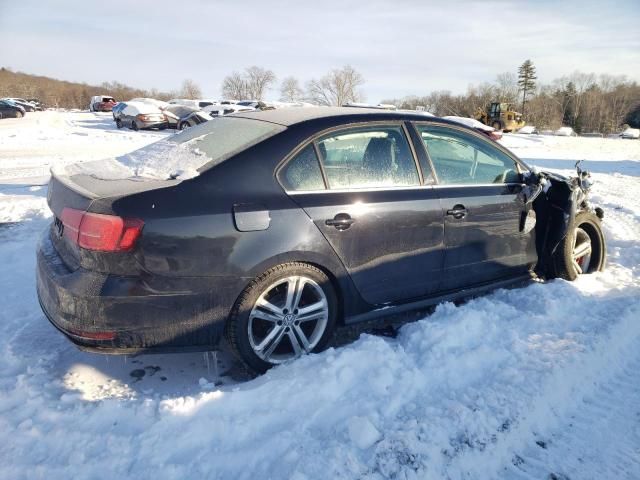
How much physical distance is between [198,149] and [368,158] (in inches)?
45.9

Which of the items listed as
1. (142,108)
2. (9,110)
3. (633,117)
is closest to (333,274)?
(142,108)

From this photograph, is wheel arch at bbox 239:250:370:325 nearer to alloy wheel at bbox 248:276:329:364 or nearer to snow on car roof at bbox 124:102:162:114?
alloy wheel at bbox 248:276:329:364

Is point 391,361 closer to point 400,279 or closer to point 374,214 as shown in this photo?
point 400,279

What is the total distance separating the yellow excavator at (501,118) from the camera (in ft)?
131

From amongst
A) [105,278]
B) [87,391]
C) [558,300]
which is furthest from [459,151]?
[87,391]

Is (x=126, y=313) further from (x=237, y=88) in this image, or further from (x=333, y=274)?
(x=237, y=88)

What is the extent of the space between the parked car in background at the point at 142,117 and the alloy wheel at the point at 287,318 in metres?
24.2

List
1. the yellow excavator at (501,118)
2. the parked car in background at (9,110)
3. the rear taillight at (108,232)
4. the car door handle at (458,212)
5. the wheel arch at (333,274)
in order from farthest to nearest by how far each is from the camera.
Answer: the yellow excavator at (501,118) → the parked car in background at (9,110) → the car door handle at (458,212) → the wheel arch at (333,274) → the rear taillight at (108,232)

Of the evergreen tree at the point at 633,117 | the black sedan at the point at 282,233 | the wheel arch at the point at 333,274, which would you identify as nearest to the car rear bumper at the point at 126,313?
the black sedan at the point at 282,233

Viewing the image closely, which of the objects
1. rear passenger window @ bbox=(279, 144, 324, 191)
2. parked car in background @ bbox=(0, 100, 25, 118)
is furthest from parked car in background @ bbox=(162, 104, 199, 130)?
rear passenger window @ bbox=(279, 144, 324, 191)

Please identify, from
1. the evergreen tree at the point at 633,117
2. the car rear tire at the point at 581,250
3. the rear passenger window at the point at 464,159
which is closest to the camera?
the rear passenger window at the point at 464,159

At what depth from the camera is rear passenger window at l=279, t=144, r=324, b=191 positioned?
2.73 meters

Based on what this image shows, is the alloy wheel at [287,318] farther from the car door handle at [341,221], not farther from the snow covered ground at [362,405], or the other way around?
the car door handle at [341,221]

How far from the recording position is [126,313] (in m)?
2.32
